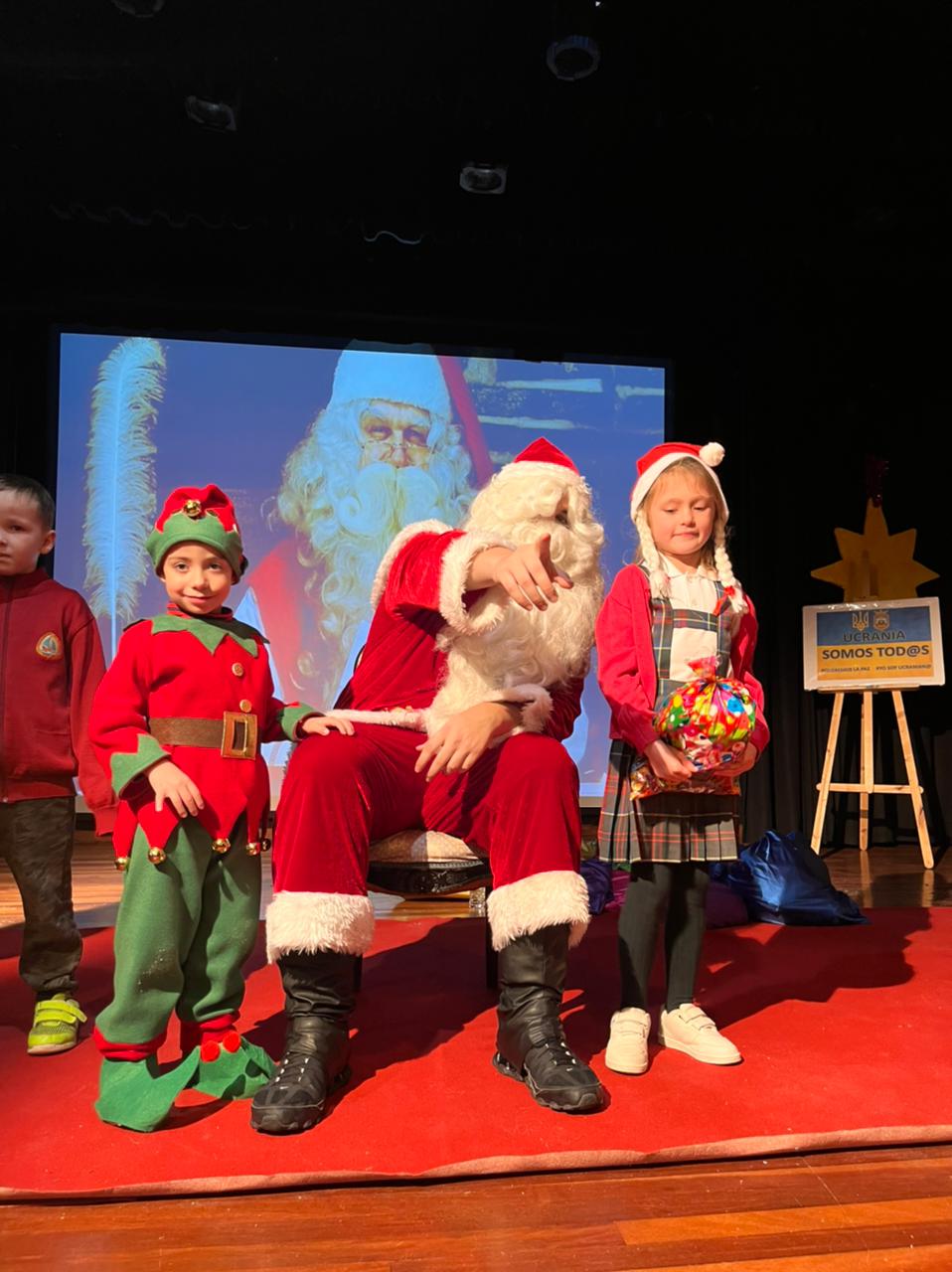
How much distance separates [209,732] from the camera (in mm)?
1427

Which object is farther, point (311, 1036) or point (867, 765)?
point (867, 765)

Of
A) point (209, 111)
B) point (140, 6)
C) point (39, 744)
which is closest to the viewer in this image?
point (39, 744)

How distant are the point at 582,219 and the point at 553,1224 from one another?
14.3ft

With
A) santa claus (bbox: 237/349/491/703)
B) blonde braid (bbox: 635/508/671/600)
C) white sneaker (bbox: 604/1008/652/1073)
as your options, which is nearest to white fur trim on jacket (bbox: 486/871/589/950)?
white sneaker (bbox: 604/1008/652/1073)

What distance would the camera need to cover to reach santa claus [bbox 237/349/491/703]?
4500mm

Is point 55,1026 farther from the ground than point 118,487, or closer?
closer

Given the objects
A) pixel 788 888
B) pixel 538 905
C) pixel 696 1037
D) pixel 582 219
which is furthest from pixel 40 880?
pixel 582 219

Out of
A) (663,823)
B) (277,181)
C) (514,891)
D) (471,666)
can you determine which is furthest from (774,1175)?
(277,181)

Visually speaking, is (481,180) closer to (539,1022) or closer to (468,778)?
(468,778)

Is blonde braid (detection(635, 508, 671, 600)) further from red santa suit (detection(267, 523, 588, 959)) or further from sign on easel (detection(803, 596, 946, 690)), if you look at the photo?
sign on easel (detection(803, 596, 946, 690))

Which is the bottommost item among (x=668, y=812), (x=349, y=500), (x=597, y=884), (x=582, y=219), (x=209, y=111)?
(x=597, y=884)

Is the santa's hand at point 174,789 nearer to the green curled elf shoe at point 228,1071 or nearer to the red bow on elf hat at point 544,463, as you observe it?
the green curled elf shoe at point 228,1071

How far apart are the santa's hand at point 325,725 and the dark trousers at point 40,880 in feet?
2.08

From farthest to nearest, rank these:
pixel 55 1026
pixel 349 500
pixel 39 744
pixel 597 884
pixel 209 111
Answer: pixel 349 500 → pixel 209 111 → pixel 597 884 → pixel 39 744 → pixel 55 1026
